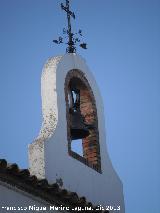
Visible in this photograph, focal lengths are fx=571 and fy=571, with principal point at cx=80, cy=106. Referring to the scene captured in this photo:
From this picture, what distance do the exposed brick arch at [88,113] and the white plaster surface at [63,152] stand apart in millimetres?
123

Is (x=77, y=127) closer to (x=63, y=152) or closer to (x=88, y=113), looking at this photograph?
(x=88, y=113)

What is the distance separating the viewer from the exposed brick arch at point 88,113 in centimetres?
971

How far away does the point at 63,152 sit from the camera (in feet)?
28.1

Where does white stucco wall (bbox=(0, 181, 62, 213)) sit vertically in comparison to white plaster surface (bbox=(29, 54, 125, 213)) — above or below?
below

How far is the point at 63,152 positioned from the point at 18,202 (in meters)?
2.19

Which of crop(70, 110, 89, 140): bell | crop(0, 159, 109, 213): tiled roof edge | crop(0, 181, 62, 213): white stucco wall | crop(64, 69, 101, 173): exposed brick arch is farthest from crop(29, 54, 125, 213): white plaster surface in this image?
crop(0, 181, 62, 213): white stucco wall

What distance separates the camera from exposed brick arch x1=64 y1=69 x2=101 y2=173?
9711 millimetres

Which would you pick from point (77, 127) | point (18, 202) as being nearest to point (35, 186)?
point (18, 202)

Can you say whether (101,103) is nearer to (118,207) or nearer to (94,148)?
(94,148)

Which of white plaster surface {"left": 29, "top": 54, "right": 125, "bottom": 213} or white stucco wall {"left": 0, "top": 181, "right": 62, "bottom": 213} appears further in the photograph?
white plaster surface {"left": 29, "top": 54, "right": 125, "bottom": 213}

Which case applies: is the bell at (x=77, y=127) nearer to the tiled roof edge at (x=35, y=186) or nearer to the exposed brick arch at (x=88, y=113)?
the exposed brick arch at (x=88, y=113)

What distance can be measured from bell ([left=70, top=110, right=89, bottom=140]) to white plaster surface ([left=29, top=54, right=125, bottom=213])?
0.42 meters

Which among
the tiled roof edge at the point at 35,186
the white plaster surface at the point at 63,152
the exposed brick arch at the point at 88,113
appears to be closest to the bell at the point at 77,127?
the exposed brick arch at the point at 88,113

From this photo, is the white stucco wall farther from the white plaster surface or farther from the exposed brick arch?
the exposed brick arch
